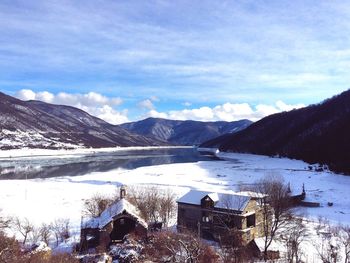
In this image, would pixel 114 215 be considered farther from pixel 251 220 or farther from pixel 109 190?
pixel 109 190

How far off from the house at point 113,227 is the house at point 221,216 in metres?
6.30

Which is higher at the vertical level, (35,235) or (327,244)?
(327,244)

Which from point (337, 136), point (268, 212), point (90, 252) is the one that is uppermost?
point (337, 136)

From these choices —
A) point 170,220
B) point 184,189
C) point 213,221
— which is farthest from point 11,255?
point 184,189

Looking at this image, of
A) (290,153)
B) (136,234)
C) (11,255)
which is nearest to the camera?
(11,255)

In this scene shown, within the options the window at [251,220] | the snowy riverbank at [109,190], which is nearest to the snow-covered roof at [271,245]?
the window at [251,220]

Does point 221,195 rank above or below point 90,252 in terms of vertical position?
above

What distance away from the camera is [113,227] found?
42.2 meters

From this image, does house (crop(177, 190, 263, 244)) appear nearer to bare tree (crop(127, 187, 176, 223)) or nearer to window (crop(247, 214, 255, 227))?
window (crop(247, 214, 255, 227))

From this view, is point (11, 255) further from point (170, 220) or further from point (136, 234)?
point (170, 220)

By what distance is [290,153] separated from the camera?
7402 inches

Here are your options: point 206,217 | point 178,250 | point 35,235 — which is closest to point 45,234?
point 35,235

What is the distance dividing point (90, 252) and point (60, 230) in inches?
401

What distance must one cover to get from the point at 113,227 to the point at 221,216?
38.8ft
